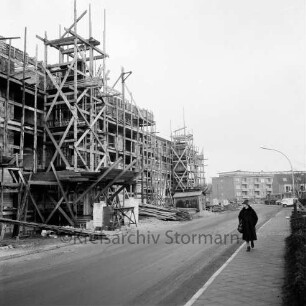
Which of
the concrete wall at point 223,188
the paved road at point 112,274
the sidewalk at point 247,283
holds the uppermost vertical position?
the concrete wall at point 223,188

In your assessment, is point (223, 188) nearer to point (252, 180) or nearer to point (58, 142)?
point (252, 180)

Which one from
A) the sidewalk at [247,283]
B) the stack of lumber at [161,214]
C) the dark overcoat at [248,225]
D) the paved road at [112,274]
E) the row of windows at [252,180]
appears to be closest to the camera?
the sidewalk at [247,283]

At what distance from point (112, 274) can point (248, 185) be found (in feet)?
372

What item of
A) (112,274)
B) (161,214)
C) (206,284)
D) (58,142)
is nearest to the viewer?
(206,284)

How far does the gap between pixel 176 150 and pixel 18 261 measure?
44842 mm

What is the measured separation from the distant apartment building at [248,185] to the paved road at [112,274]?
100668 millimetres

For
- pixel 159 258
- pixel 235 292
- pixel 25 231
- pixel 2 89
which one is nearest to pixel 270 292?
pixel 235 292

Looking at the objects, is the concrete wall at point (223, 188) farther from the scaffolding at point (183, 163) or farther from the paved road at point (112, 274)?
the paved road at point (112, 274)

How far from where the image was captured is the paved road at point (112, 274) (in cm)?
689

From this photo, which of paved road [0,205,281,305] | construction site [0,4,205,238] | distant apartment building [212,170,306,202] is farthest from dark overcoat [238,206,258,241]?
distant apartment building [212,170,306,202]

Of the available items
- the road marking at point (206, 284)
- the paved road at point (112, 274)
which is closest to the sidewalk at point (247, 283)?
the road marking at point (206, 284)

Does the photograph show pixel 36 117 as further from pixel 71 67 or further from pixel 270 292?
pixel 270 292

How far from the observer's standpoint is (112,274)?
893 centimetres

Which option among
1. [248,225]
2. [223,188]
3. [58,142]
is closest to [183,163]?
[58,142]
